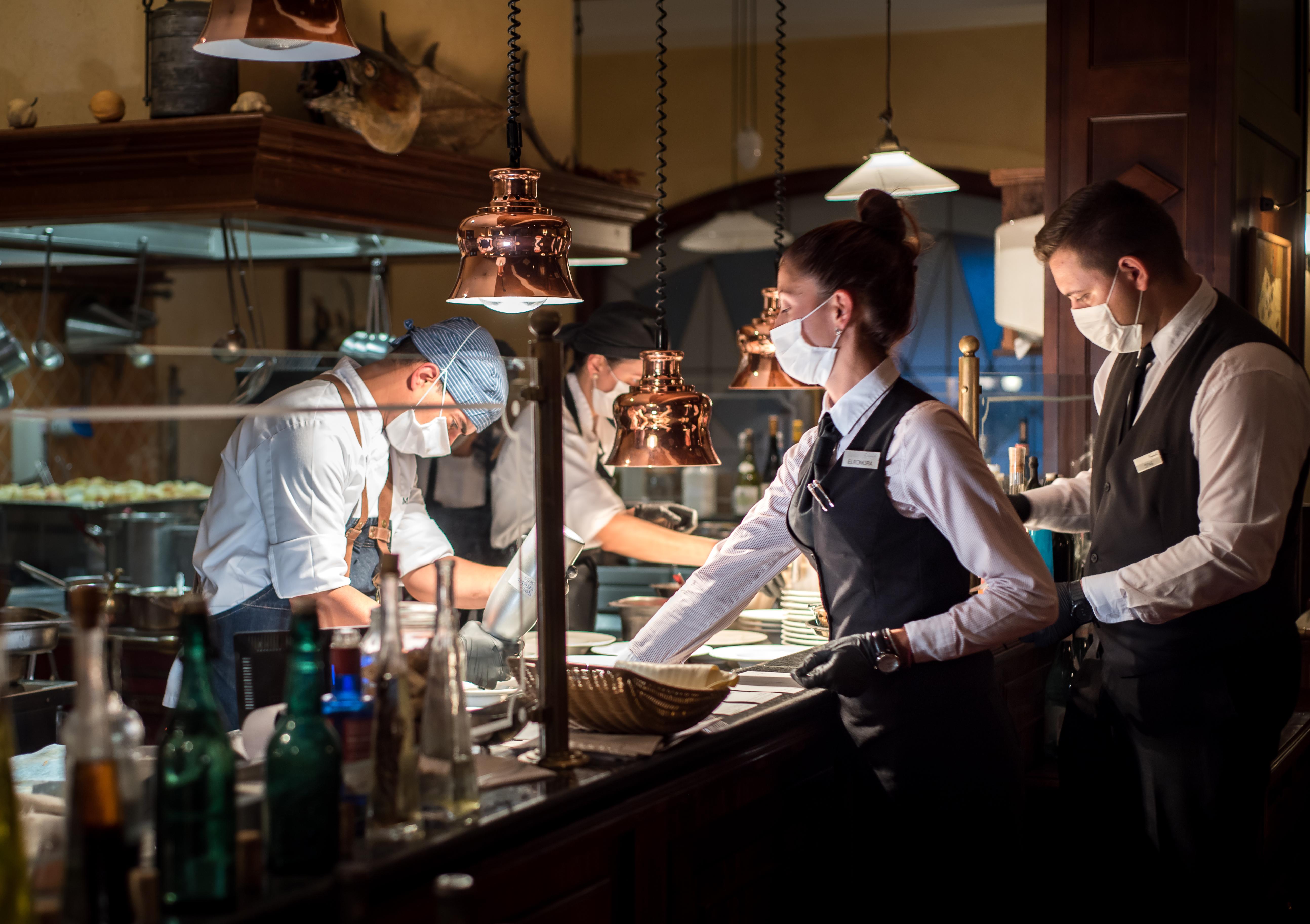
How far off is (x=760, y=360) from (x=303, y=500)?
128cm

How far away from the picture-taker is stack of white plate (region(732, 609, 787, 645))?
3018 mm

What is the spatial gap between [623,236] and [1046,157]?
7.62 ft

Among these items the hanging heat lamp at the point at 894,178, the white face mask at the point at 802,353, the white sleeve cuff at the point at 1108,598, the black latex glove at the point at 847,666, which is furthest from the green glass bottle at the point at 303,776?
the hanging heat lamp at the point at 894,178

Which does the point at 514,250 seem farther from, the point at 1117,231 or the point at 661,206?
the point at 1117,231

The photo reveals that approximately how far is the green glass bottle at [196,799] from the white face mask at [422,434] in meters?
0.49

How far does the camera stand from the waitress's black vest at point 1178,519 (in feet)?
7.59

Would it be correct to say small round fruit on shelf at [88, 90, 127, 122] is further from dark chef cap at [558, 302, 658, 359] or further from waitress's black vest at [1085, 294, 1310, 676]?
waitress's black vest at [1085, 294, 1310, 676]

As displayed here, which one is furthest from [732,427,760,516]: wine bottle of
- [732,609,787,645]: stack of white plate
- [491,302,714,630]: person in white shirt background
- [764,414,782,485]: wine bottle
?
[732,609,787,645]: stack of white plate

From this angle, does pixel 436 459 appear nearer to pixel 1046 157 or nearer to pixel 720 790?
pixel 720 790

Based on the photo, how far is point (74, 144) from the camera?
3.90 meters

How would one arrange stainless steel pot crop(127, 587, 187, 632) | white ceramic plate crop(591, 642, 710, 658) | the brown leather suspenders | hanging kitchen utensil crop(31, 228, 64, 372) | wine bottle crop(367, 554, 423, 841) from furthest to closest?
stainless steel pot crop(127, 587, 187, 632) < white ceramic plate crop(591, 642, 710, 658) < hanging kitchen utensil crop(31, 228, 64, 372) < the brown leather suspenders < wine bottle crop(367, 554, 423, 841)

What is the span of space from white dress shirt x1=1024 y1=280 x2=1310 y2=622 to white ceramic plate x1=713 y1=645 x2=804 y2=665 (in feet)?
2.13

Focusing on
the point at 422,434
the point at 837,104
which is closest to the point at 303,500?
the point at 422,434

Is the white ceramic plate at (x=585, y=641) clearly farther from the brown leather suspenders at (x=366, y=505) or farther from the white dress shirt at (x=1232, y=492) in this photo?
the white dress shirt at (x=1232, y=492)
